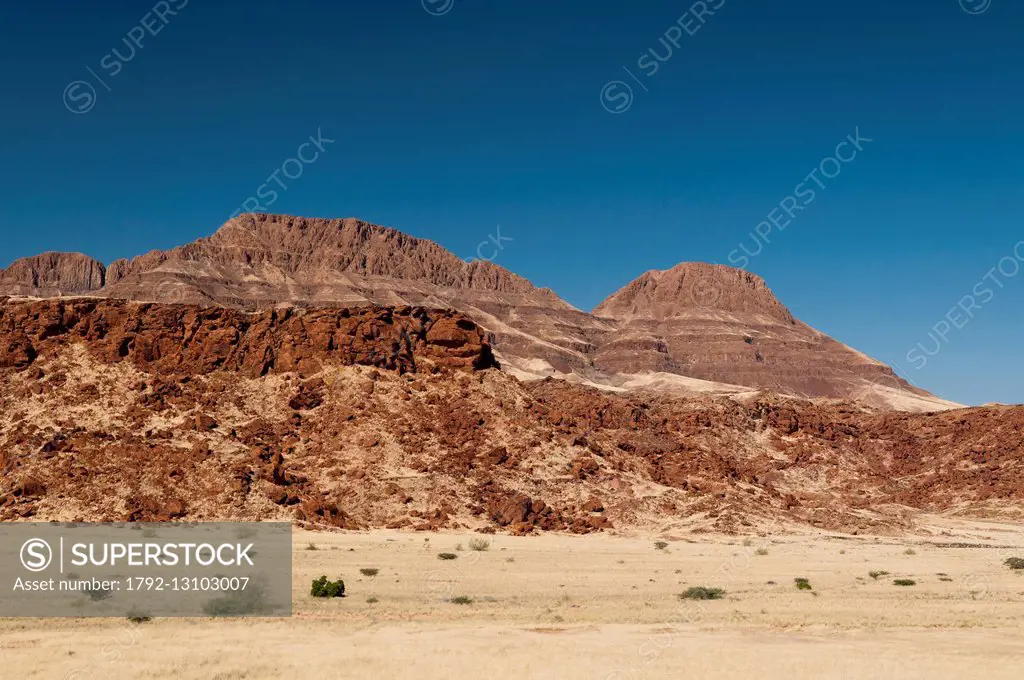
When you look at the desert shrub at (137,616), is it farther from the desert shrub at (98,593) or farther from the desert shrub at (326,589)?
the desert shrub at (326,589)

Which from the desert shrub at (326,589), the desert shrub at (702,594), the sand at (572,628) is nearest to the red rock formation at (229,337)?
the sand at (572,628)

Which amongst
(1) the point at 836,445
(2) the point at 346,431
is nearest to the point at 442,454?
(2) the point at 346,431

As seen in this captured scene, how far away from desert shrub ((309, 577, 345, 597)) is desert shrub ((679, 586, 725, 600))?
29.8 ft

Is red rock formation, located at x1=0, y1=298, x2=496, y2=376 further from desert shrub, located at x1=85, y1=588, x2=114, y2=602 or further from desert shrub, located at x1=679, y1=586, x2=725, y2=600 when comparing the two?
desert shrub, located at x1=679, y1=586, x2=725, y2=600

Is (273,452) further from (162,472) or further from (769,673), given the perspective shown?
(769,673)

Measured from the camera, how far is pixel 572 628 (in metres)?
19.1

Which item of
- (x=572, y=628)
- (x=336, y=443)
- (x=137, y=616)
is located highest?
(x=336, y=443)

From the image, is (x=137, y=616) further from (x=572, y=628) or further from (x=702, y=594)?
(x=702, y=594)

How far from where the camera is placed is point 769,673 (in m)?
15.5

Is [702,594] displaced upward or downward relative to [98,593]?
downward

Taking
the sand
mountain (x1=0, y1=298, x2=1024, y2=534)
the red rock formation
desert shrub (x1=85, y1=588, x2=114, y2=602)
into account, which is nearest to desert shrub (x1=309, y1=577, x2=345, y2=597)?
the sand

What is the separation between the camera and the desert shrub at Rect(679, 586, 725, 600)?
79.4 ft

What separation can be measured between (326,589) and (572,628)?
7.26 m

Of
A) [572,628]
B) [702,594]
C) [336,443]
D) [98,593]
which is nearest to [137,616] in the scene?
[98,593]
